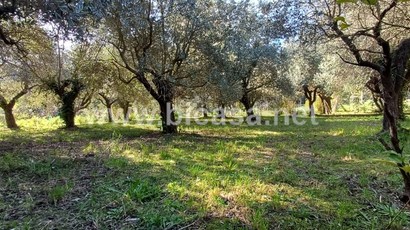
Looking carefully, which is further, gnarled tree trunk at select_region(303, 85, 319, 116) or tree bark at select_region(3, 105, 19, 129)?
gnarled tree trunk at select_region(303, 85, 319, 116)

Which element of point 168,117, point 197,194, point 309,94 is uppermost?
point 309,94

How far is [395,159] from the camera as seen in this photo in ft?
4.58

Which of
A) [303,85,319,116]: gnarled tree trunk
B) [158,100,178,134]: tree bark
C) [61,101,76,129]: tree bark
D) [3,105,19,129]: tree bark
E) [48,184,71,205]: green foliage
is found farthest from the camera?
[303,85,319,116]: gnarled tree trunk

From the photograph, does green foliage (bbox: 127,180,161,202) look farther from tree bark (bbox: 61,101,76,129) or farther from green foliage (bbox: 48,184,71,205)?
tree bark (bbox: 61,101,76,129)

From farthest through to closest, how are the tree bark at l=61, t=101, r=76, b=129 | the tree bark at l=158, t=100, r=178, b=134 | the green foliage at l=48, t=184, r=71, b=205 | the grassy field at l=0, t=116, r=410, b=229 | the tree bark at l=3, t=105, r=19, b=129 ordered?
the tree bark at l=3, t=105, r=19, b=129 → the tree bark at l=61, t=101, r=76, b=129 → the tree bark at l=158, t=100, r=178, b=134 → the green foliage at l=48, t=184, r=71, b=205 → the grassy field at l=0, t=116, r=410, b=229

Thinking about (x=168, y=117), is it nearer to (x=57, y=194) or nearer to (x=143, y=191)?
(x=143, y=191)

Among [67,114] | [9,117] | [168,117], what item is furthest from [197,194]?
[9,117]

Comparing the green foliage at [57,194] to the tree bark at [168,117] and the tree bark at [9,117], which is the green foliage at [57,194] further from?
the tree bark at [9,117]

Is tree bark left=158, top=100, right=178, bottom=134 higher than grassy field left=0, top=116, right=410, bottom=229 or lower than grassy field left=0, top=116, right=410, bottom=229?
higher

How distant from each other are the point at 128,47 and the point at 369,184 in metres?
7.91

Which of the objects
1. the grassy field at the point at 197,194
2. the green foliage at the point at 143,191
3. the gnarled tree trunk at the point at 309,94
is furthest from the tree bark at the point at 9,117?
the gnarled tree trunk at the point at 309,94

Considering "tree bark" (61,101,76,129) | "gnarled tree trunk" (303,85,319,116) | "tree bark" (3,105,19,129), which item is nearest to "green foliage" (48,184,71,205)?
"tree bark" (61,101,76,129)

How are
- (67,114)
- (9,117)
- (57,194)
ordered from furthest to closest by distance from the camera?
(9,117) < (67,114) < (57,194)

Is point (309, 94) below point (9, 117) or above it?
above
